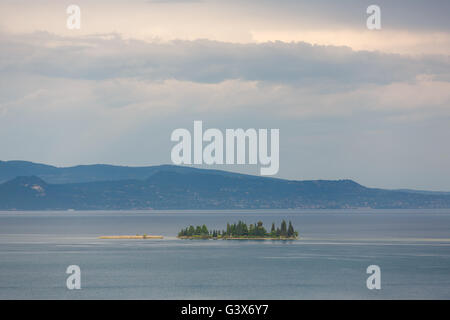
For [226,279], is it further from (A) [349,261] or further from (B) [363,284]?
(A) [349,261]

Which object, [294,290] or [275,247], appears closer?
[294,290]

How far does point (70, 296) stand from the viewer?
321ft
